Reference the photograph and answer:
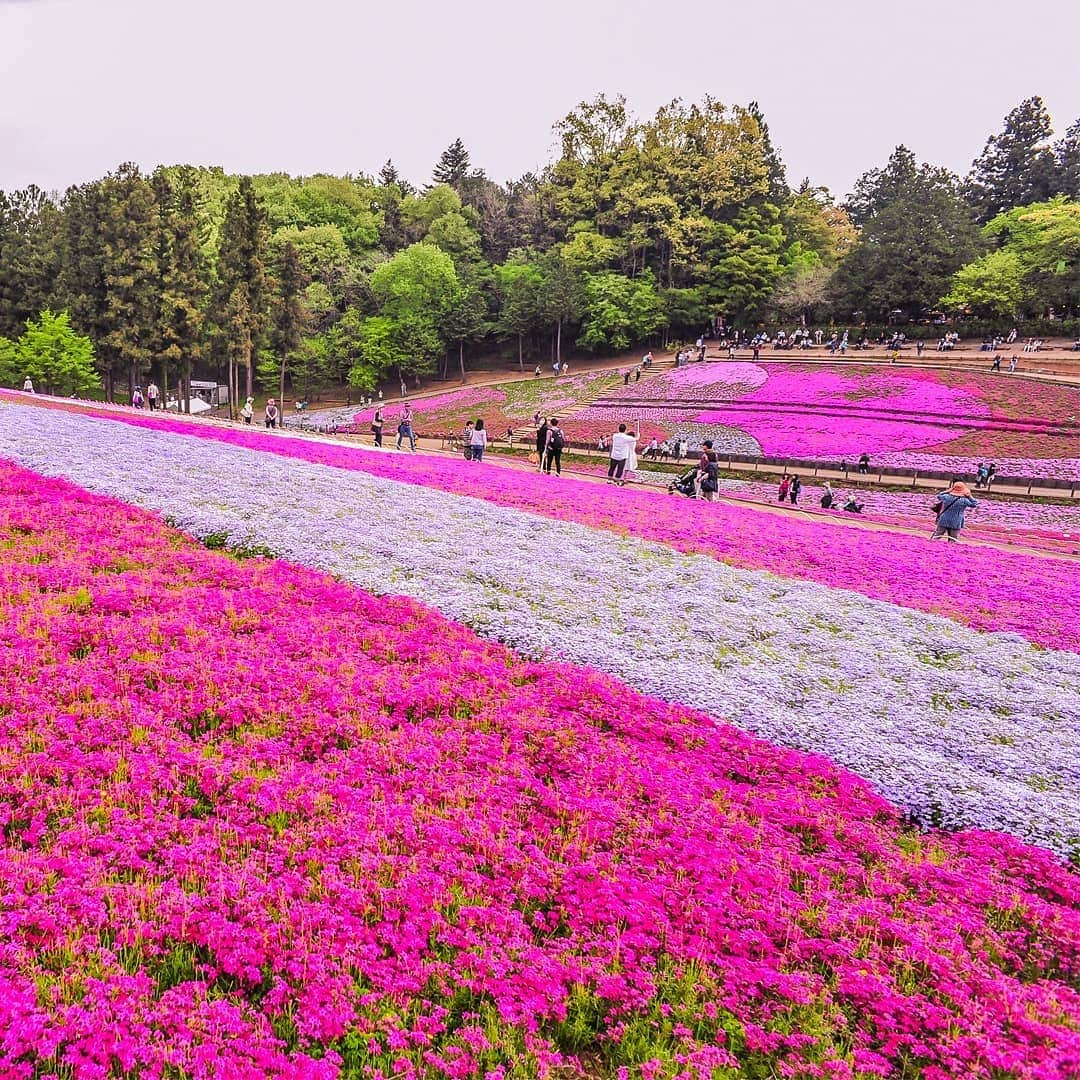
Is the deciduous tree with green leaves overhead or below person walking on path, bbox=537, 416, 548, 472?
overhead

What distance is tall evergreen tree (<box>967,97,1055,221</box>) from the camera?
3686 inches

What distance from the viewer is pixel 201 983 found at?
4102mm

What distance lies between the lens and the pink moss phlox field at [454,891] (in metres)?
4.07

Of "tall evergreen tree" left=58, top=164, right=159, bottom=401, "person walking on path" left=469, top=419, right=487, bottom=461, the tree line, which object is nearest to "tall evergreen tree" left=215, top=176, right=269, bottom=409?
the tree line

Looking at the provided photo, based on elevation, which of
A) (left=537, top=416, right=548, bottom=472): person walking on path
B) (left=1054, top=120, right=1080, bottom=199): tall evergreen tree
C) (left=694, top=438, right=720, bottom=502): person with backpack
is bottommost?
(left=694, top=438, right=720, bottom=502): person with backpack

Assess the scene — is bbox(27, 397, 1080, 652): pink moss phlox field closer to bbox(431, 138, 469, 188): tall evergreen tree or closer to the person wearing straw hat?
the person wearing straw hat

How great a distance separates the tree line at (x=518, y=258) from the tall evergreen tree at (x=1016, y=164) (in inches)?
12.9

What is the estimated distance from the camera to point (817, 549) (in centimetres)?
1767

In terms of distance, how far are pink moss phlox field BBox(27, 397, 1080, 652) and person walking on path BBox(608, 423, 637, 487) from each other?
3.89ft

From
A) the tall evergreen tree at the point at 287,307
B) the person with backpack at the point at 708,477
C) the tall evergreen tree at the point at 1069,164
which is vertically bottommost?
the person with backpack at the point at 708,477

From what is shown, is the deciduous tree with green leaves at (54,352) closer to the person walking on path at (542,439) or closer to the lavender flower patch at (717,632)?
the lavender flower patch at (717,632)

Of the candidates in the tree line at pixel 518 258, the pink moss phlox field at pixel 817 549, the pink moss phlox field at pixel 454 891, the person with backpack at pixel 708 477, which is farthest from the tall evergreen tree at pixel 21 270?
the pink moss phlox field at pixel 454 891

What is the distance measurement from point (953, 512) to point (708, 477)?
756cm

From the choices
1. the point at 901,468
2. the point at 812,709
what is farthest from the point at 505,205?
the point at 812,709
